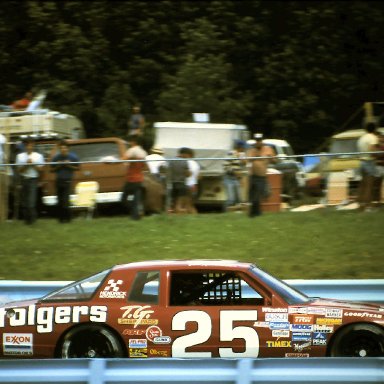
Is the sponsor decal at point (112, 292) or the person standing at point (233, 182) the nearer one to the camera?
the sponsor decal at point (112, 292)

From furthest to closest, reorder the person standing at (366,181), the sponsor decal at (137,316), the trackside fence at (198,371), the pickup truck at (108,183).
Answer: the pickup truck at (108,183)
the person standing at (366,181)
the sponsor decal at (137,316)
the trackside fence at (198,371)

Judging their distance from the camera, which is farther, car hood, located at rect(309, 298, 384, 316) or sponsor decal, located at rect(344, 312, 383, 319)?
car hood, located at rect(309, 298, 384, 316)

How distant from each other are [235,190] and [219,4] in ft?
61.0

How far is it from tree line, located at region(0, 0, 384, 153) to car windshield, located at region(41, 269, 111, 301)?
70.6 ft

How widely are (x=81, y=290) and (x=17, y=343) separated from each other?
817 mm

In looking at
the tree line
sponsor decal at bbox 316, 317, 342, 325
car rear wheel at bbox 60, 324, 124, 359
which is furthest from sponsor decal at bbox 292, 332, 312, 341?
the tree line

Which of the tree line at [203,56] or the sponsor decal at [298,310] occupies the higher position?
the tree line at [203,56]

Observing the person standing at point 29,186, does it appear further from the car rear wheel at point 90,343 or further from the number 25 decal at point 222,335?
the number 25 decal at point 222,335

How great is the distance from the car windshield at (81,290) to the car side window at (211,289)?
0.78 metres

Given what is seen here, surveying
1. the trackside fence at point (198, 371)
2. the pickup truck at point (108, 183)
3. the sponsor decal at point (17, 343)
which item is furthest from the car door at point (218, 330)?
the pickup truck at point (108, 183)

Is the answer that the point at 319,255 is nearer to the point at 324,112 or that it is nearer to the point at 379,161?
the point at 379,161

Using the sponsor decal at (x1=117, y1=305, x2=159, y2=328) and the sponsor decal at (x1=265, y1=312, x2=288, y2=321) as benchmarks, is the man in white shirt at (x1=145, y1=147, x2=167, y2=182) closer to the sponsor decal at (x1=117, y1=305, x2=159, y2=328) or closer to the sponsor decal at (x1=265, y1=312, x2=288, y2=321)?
the sponsor decal at (x1=117, y1=305, x2=159, y2=328)

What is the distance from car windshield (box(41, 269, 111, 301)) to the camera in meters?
9.75

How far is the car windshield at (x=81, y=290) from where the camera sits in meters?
9.75
